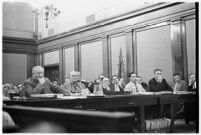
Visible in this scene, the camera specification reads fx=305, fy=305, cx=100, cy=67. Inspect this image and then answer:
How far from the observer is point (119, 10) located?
771 centimetres

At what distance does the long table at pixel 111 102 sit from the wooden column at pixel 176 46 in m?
2.05

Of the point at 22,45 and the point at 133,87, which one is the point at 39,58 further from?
the point at 133,87

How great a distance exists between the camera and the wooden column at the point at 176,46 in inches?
252

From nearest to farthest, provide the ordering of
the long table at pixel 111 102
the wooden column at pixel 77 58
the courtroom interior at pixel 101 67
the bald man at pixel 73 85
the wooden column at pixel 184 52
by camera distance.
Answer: the courtroom interior at pixel 101 67 < the long table at pixel 111 102 < the bald man at pixel 73 85 < the wooden column at pixel 184 52 < the wooden column at pixel 77 58

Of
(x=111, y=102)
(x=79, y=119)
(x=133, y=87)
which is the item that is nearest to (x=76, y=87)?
(x=133, y=87)

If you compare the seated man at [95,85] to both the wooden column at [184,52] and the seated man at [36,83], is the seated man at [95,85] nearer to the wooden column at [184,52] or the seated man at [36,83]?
the seated man at [36,83]

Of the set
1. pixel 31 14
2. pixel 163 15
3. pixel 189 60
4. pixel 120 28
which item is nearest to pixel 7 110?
pixel 31 14

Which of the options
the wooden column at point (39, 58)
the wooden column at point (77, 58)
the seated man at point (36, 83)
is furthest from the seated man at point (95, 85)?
the wooden column at point (77, 58)

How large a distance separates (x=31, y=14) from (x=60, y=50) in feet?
9.26

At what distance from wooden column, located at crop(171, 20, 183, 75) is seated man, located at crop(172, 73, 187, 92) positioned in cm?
31

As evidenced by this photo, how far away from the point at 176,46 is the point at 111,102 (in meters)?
3.36

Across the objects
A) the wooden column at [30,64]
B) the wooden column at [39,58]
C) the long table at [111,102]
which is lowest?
the long table at [111,102]

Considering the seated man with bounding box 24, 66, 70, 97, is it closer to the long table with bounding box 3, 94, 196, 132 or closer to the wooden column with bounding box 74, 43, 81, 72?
the long table with bounding box 3, 94, 196, 132

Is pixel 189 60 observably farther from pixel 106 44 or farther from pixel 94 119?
pixel 94 119
